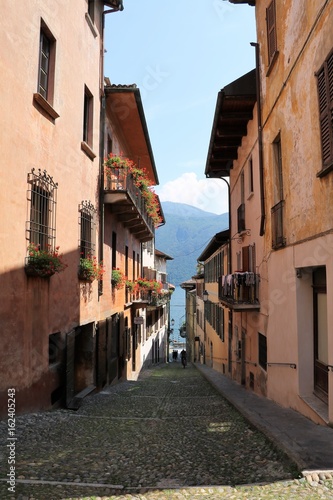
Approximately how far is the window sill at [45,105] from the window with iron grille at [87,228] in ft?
8.85

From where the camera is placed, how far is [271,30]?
10156 mm

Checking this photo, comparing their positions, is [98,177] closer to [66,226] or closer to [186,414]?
[66,226]

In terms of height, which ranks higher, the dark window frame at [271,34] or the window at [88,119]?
the dark window frame at [271,34]

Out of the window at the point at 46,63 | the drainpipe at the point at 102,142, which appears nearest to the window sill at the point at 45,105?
the window at the point at 46,63

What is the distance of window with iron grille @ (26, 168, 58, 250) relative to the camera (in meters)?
7.53

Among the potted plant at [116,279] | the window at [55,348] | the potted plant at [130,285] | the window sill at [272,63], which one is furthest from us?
the potted plant at [130,285]

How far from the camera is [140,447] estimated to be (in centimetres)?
572

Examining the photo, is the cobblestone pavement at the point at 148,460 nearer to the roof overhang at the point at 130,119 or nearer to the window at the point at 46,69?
the window at the point at 46,69

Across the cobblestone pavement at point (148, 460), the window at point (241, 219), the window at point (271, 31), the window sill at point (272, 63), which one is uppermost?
the window at point (271, 31)

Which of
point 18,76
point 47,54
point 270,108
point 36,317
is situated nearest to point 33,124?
point 18,76

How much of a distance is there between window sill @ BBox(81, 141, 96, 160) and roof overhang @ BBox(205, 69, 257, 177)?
4.11m

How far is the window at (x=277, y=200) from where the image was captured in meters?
9.30

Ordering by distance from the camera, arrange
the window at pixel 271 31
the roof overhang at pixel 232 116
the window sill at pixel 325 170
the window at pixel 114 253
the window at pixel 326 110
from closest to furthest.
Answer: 1. the window sill at pixel 325 170
2. the window at pixel 326 110
3. the window at pixel 271 31
4. the roof overhang at pixel 232 116
5. the window at pixel 114 253

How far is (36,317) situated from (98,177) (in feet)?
19.4
